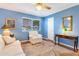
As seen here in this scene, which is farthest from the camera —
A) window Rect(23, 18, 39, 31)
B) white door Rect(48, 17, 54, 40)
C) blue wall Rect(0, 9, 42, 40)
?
white door Rect(48, 17, 54, 40)

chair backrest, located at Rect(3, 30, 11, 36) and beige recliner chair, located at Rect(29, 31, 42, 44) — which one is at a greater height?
chair backrest, located at Rect(3, 30, 11, 36)

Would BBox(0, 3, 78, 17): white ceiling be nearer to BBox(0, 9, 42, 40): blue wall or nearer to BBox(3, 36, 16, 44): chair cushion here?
BBox(0, 9, 42, 40): blue wall

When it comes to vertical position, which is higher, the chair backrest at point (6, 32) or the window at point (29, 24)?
the window at point (29, 24)

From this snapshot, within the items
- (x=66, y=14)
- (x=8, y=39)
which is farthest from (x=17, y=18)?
(x=66, y=14)

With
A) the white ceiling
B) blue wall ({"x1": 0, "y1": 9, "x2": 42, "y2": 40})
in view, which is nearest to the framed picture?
blue wall ({"x1": 0, "y1": 9, "x2": 42, "y2": 40})

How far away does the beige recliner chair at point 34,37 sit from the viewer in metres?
2.06

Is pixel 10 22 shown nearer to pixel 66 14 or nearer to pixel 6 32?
pixel 6 32

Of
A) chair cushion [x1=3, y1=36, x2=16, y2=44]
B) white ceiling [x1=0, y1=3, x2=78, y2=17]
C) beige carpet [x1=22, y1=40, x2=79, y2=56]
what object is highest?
white ceiling [x1=0, y1=3, x2=78, y2=17]

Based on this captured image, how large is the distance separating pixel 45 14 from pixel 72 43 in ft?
3.60

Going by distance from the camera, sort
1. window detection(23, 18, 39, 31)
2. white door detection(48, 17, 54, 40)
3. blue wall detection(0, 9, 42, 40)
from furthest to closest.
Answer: white door detection(48, 17, 54, 40)
window detection(23, 18, 39, 31)
blue wall detection(0, 9, 42, 40)

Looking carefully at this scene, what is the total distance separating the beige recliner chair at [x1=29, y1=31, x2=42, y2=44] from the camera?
206 centimetres

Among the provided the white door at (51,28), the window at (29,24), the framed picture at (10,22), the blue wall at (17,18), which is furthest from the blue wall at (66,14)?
the framed picture at (10,22)

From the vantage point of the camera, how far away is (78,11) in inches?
85.0

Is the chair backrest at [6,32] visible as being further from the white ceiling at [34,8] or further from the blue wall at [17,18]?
the white ceiling at [34,8]
